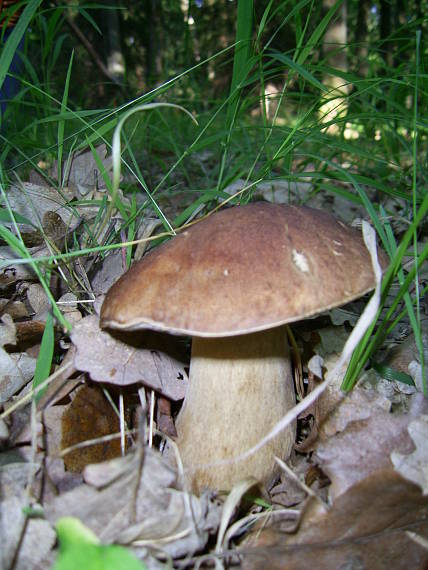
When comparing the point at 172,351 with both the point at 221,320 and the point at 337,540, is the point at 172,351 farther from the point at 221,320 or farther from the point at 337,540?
the point at 337,540

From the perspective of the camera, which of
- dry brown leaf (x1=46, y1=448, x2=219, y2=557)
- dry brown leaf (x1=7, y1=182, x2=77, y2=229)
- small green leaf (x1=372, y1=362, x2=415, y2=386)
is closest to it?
dry brown leaf (x1=46, y1=448, x2=219, y2=557)

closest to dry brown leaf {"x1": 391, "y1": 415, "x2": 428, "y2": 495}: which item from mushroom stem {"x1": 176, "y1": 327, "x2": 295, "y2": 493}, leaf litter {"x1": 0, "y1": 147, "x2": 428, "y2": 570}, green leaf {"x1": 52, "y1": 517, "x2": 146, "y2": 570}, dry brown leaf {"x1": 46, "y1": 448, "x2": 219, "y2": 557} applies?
leaf litter {"x1": 0, "y1": 147, "x2": 428, "y2": 570}

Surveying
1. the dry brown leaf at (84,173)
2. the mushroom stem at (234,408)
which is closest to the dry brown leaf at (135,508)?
the mushroom stem at (234,408)

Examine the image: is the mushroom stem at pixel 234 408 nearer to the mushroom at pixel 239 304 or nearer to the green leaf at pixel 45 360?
the mushroom at pixel 239 304

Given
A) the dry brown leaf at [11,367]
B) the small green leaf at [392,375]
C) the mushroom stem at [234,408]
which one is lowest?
the small green leaf at [392,375]

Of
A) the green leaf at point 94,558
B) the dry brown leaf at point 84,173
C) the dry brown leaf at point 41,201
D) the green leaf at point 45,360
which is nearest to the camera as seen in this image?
the green leaf at point 94,558

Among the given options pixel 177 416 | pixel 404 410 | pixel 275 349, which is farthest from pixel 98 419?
pixel 404 410

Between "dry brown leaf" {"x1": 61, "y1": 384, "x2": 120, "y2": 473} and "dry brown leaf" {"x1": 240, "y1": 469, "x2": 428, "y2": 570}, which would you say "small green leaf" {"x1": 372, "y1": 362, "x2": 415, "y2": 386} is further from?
"dry brown leaf" {"x1": 61, "y1": 384, "x2": 120, "y2": 473}
